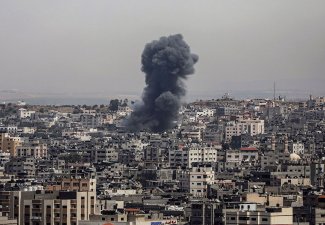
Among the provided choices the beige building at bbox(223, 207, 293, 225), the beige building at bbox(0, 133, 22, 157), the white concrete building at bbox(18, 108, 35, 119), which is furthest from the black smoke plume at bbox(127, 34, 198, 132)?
the beige building at bbox(223, 207, 293, 225)

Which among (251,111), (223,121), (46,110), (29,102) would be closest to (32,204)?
(223,121)

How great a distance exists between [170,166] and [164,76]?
23.0 metres

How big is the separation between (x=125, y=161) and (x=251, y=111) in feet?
191

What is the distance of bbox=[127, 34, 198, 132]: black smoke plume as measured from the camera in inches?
4432

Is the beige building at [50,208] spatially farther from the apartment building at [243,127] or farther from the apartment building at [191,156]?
the apartment building at [243,127]

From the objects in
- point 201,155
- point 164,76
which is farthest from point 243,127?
point 201,155

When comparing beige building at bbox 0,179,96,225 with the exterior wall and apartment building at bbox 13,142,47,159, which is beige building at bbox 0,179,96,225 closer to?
the exterior wall

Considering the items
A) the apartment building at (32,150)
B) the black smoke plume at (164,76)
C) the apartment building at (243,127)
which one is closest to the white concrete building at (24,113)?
the apartment building at (243,127)

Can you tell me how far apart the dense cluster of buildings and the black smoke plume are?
1.40 metres

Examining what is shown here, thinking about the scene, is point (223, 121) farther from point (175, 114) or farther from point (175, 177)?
point (175, 177)

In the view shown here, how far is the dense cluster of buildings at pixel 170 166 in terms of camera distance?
4866cm

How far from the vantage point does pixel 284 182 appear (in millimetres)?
71000

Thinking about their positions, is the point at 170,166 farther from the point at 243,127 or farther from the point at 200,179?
the point at 243,127

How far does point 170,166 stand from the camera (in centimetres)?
9088
